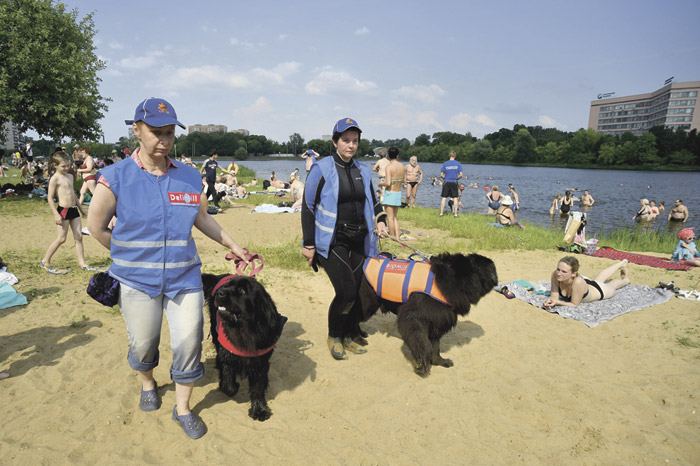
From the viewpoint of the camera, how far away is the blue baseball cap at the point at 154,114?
7.72 feet

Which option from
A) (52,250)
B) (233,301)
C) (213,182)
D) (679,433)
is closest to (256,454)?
(233,301)

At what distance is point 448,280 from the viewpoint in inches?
152

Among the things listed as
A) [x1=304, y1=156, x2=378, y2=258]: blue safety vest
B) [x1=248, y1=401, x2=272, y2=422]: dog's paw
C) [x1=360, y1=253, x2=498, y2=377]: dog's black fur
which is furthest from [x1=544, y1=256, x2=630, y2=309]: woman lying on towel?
[x1=248, y1=401, x2=272, y2=422]: dog's paw

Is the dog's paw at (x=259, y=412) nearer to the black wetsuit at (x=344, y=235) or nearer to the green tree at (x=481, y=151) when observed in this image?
the black wetsuit at (x=344, y=235)

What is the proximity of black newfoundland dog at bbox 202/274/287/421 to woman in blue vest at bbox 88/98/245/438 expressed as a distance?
24cm

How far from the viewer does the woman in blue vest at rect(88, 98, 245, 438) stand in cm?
240

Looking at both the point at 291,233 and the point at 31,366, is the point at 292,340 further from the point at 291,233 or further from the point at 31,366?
the point at 291,233

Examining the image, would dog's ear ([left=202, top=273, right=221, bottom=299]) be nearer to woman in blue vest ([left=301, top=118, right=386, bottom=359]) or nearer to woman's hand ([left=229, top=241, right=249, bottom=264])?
woman's hand ([left=229, top=241, right=249, bottom=264])

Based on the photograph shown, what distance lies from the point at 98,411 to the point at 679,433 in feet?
15.9

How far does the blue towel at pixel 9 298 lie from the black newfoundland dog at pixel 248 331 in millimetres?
3702

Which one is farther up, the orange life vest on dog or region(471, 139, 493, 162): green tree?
region(471, 139, 493, 162): green tree

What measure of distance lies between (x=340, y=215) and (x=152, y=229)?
1.86m

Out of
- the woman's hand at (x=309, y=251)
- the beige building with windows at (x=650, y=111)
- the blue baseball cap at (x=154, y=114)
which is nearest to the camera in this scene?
the blue baseball cap at (x=154, y=114)

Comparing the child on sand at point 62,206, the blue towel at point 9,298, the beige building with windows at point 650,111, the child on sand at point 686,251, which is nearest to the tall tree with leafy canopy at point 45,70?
the child on sand at point 62,206
